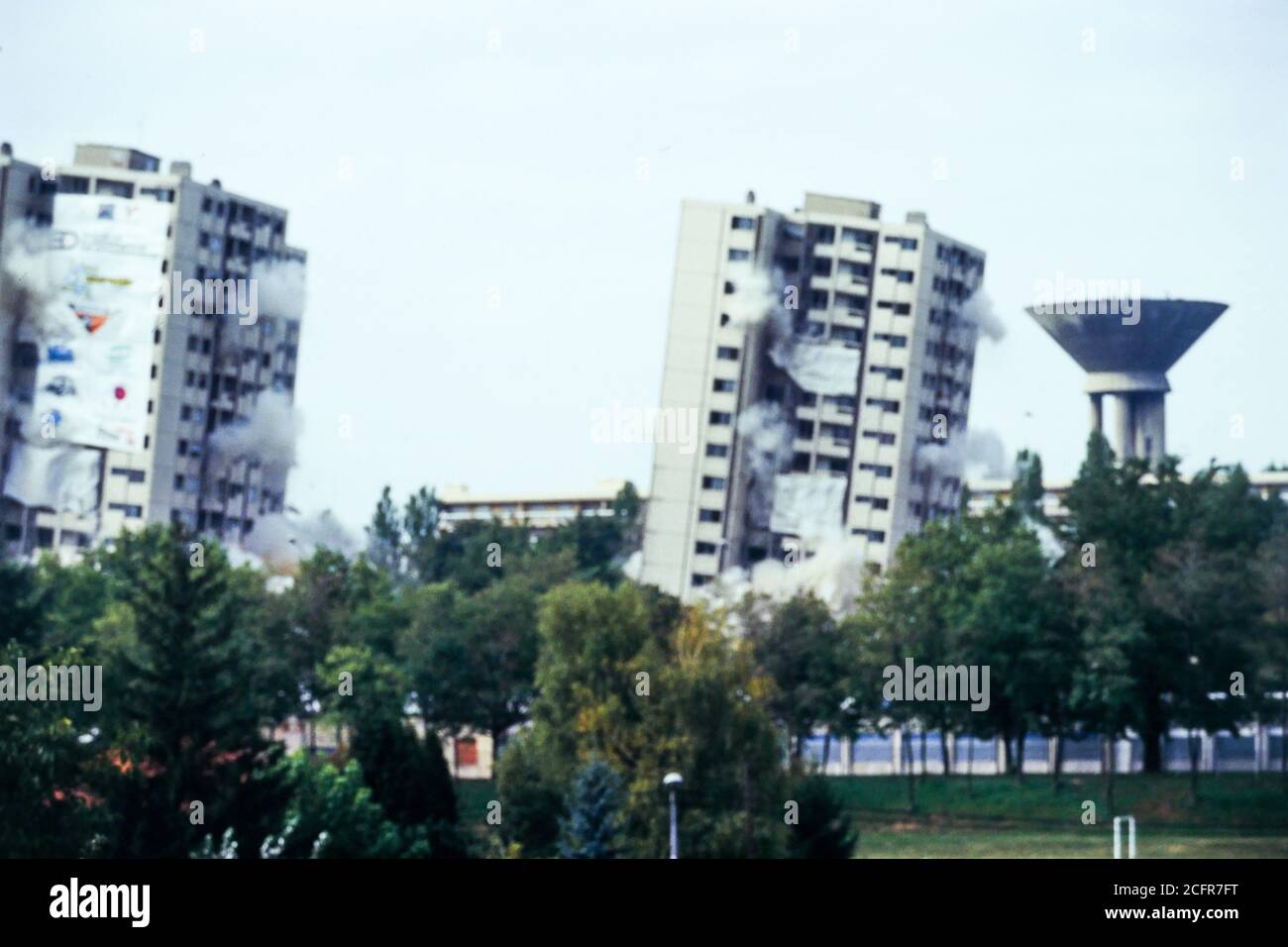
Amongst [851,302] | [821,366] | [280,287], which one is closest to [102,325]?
[280,287]

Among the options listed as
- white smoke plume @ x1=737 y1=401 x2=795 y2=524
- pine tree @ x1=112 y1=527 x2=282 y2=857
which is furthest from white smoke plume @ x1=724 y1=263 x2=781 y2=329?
pine tree @ x1=112 y1=527 x2=282 y2=857

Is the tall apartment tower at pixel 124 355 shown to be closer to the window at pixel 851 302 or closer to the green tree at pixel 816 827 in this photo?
the window at pixel 851 302

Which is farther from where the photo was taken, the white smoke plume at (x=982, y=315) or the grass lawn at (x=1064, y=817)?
the white smoke plume at (x=982, y=315)

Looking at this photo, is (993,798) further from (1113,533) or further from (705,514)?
(705,514)

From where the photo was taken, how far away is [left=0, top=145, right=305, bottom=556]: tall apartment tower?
245 ft

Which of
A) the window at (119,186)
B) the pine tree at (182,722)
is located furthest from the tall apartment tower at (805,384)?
the pine tree at (182,722)

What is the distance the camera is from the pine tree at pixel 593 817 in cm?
3488

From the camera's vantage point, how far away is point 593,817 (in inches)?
1399

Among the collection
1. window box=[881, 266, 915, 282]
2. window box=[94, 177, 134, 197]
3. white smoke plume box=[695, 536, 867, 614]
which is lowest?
white smoke plume box=[695, 536, 867, 614]

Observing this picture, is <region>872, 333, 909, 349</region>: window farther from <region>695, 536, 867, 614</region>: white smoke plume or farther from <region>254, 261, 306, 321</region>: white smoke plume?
<region>254, 261, 306, 321</region>: white smoke plume

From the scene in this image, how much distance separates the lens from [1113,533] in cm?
5022

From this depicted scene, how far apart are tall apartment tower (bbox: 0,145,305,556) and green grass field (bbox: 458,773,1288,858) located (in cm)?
3276

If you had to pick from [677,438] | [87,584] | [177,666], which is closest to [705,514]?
[677,438]

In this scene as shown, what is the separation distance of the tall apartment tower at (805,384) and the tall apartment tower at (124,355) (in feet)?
51.9
